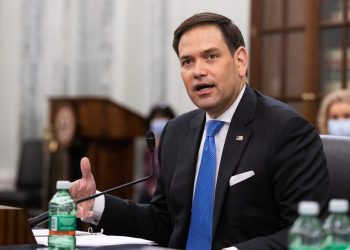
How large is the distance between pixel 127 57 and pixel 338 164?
19.7 ft

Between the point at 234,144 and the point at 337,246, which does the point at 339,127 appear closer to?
the point at 234,144

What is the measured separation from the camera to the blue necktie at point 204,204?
112 inches

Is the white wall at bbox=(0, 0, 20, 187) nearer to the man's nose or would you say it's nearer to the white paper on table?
the white paper on table

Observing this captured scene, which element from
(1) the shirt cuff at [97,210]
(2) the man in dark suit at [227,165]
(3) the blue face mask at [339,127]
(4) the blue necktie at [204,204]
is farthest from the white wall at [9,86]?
(4) the blue necktie at [204,204]

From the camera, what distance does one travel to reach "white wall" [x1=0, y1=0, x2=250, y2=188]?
8.07 m

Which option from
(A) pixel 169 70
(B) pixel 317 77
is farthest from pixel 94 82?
(B) pixel 317 77

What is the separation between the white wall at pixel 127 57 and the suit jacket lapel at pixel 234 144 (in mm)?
4686

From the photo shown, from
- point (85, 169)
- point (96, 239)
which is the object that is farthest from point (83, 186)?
point (96, 239)

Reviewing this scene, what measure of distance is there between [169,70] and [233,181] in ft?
18.2

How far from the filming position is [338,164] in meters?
2.88

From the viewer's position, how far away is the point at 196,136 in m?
3.08

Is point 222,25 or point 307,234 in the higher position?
point 222,25

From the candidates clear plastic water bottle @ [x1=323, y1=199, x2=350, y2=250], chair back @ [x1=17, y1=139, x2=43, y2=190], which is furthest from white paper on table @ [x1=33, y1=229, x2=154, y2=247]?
chair back @ [x1=17, y1=139, x2=43, y2=190]

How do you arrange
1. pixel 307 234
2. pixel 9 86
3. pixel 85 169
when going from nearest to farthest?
pixel 307 234, pixel 85 169, pixel 9 86
